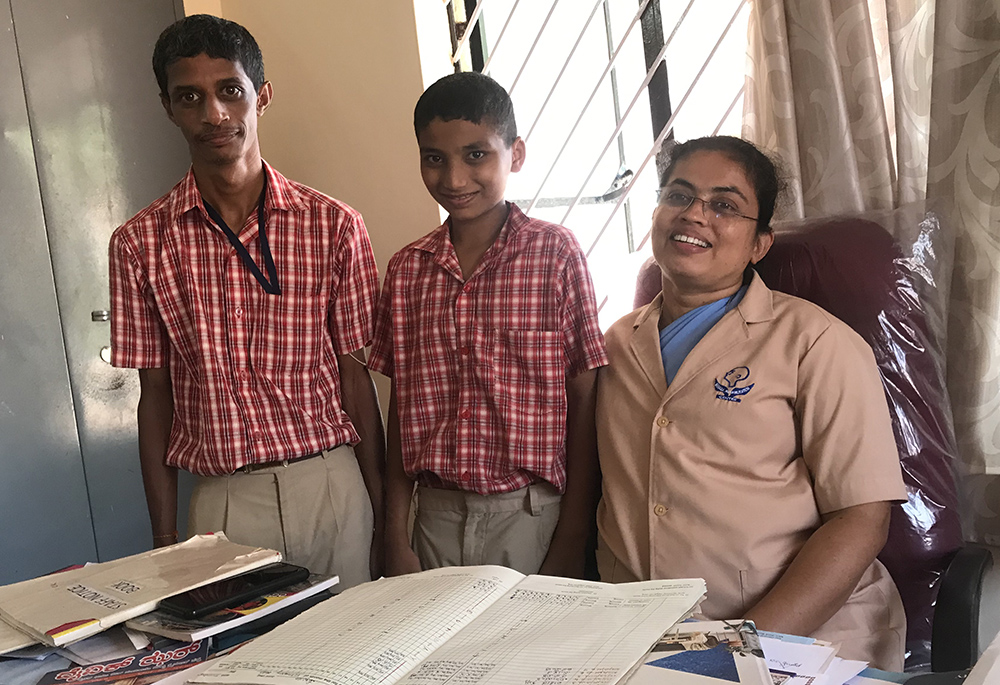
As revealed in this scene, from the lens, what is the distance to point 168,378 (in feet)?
5.40

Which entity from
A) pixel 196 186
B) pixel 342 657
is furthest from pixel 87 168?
pixel 342 657

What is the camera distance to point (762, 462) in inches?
51.0

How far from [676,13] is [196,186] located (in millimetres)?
1358

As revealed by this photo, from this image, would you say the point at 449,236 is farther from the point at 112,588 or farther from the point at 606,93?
the point at 606,93

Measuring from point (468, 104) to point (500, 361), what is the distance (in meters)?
0.48

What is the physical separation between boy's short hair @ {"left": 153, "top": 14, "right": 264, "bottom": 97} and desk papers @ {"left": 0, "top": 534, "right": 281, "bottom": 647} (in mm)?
908

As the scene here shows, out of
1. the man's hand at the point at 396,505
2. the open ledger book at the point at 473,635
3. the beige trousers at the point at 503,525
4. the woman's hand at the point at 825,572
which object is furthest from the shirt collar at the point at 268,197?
the woman's hand at the point at 825,572

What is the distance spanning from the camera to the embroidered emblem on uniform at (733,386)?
1306mm

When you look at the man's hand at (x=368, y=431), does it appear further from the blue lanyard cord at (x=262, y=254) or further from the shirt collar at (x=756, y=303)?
the shirt collar at (x=756, y=303)

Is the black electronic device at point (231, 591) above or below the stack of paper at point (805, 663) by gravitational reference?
above

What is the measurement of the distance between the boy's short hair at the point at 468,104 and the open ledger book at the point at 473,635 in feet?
2.98

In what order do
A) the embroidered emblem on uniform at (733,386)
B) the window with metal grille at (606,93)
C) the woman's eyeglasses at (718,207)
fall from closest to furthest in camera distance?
1. the embroidered emblem on uniform at (733,386)
2. the woman's eyeglasses at (718,207)
3. the window with metal grille at (606,93)

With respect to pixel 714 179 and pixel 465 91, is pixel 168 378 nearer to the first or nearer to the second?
pixel 465 91

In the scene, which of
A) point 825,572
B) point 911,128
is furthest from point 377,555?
point 911,128
